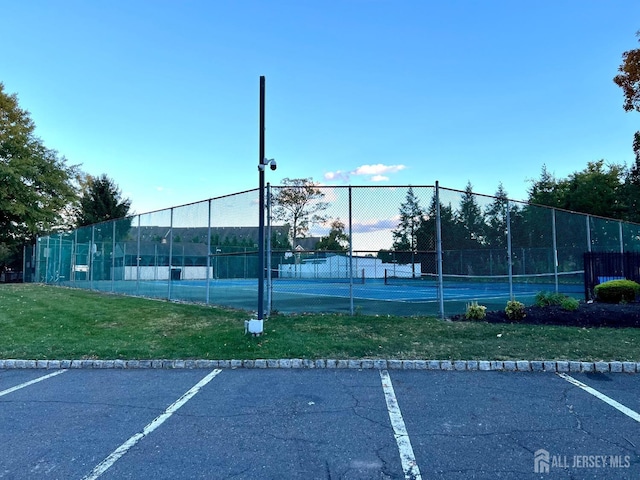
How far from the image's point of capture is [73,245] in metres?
20.8

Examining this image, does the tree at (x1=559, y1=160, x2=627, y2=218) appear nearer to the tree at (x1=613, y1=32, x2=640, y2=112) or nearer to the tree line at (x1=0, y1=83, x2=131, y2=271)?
the tree at (x1=613, y1=32, x2=640, y2=112)

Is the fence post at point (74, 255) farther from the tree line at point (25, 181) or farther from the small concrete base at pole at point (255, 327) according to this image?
the small concrete base at pole at point (255, 327)

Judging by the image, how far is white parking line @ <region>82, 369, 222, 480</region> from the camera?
285 centimetres

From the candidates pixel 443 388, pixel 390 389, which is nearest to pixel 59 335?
pixel 390 389

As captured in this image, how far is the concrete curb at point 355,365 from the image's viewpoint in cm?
542

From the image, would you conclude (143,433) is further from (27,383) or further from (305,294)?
(305,294)

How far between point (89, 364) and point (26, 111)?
32.6 meters

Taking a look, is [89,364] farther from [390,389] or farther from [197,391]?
[390,389]

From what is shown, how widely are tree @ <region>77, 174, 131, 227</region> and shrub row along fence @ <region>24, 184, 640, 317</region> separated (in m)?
23.5

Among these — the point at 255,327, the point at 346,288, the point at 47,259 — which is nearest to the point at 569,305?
the point at 255,327

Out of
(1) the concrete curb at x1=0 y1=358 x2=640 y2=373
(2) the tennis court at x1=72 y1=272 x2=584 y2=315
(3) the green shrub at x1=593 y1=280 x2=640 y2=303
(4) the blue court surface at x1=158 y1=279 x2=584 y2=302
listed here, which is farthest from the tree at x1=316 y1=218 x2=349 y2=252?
(3) the green shrub at x1=593 y1=280 x2=640 y2=303

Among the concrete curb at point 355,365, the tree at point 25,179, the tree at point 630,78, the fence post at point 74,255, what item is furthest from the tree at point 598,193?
the tree at point 25,179

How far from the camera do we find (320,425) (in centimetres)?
365

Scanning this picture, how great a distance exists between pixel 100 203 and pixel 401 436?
4639 centimetres
